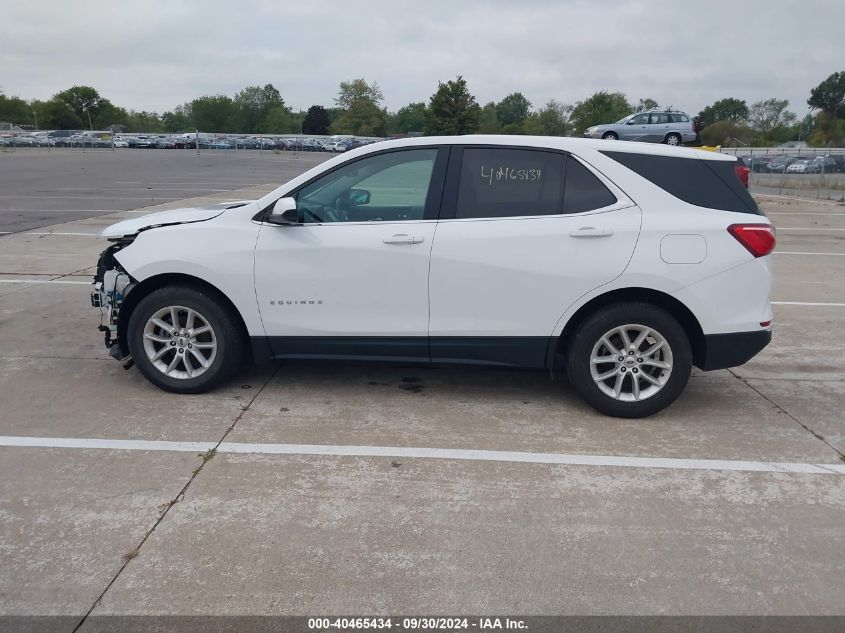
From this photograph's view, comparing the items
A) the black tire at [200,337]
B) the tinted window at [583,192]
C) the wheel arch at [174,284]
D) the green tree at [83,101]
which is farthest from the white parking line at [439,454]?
the green tree at [83,101]

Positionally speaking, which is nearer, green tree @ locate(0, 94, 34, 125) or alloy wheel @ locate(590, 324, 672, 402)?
alloy wheel @ locate(590, 324, 672, 402)

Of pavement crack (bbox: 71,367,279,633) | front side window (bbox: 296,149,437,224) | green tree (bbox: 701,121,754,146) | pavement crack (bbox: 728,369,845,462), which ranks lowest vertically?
pavement crack (bbox: 71,367,279,633)

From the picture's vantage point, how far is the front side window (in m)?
5.02

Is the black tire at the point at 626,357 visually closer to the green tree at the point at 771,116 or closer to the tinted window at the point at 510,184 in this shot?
the tinted window at the point at 510,184

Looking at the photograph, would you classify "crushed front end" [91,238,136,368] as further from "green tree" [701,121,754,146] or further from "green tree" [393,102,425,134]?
"green tree" [393,102,425,134]

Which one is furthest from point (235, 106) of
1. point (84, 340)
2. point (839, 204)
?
point (84, 340)

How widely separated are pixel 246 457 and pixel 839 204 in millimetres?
21725

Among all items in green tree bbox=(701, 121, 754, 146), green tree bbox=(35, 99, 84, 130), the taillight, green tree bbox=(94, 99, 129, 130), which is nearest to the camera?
the taillight

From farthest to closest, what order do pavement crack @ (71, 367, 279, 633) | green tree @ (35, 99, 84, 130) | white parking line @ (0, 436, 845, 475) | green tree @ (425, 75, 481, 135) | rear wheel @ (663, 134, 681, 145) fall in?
green tree @ (35, 99, 84, 130)
green tree @ (425, 75, 481, 135)
rear wheel @ (663, 134, 681, 145)
white parking line @ (0, 436, 845, 475)
pavement crack @ (71, 367, 279, 633)

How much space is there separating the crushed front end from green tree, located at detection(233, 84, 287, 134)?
4829 inches

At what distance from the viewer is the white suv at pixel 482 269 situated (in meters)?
4.75

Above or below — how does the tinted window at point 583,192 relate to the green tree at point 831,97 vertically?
below

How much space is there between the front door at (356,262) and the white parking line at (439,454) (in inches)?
33.9

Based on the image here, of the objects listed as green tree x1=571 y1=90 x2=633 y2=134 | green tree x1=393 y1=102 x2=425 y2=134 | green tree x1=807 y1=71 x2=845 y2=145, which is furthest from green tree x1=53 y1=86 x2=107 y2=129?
green tree x1=807 y1=71 x2=845 y2=145
